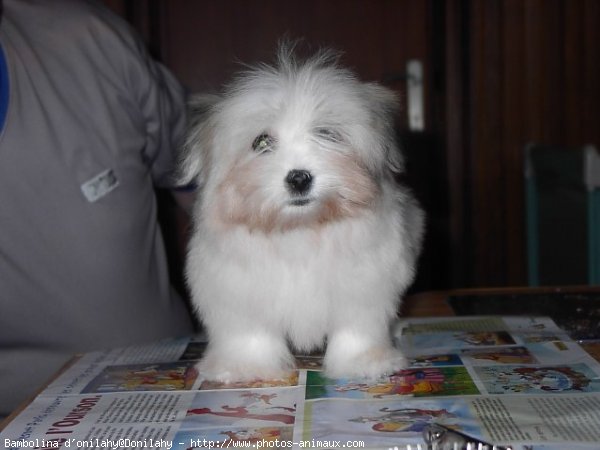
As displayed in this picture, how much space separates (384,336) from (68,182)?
2.80 ft

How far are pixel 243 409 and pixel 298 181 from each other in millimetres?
396

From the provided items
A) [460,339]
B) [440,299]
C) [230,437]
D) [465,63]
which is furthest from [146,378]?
[465,63]

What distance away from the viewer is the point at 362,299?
4.64 ft

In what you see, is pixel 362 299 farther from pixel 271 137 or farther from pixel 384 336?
pixel 271 137

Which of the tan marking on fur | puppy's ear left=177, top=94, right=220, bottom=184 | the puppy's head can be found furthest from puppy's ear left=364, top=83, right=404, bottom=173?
puppy's ear left=177, top=94, right=220, bottom=184

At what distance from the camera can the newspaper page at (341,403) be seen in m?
1.16

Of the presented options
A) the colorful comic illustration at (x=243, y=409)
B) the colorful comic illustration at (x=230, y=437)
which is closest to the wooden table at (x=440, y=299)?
the colorful comic illustration at (x=243, y=409)

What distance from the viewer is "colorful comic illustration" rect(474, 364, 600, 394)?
1322 millimetres

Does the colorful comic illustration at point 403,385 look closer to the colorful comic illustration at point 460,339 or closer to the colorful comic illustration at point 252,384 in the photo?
the colorful comic illustration at point 252,384

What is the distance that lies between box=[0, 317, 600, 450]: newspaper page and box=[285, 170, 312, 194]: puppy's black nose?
Result: 1.18 feet

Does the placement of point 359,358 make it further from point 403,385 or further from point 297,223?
point 297,223

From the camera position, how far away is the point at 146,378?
58.6 inches

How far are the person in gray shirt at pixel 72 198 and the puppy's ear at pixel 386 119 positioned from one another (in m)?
0.76

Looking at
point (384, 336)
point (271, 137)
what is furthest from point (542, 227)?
point (271, 137)
